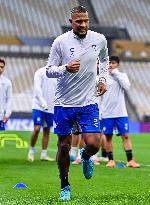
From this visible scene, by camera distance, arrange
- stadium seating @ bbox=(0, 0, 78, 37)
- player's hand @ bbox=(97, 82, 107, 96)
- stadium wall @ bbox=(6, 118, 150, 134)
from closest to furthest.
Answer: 1. player's hand @ bbox=(97, 82, 107, 96)
2. stadium wall @ bbox=(6, 118, 150, 134)
3. stadium seating @ bbox=(0, 0, 78, 37)

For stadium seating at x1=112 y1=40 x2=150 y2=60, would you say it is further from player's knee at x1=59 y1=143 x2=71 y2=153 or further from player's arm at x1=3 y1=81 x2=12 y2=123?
player's knee at x1=59 y1=143 x2=71 y2=153

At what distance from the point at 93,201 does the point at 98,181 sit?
2.44 metres

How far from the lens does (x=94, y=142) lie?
7.02 meters

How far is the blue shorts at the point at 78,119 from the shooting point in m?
7.06

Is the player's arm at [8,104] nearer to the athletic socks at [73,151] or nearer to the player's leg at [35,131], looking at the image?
the player's leg at [35,131]

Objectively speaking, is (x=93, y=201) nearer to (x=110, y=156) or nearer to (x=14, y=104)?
(x=110, y=156)

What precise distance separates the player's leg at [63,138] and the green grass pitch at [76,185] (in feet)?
0.93

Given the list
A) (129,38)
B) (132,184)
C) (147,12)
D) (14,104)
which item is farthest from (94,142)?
(147,12)

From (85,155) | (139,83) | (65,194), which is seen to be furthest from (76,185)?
(139,83)

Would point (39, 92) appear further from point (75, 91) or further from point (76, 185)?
point (75, 91)

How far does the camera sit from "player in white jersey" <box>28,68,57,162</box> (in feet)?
41.7

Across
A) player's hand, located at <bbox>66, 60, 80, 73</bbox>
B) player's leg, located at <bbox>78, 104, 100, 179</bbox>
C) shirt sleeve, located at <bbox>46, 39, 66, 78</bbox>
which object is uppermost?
shirt sleeve, located at <bbox>46, 39, 66, 78</bbox>

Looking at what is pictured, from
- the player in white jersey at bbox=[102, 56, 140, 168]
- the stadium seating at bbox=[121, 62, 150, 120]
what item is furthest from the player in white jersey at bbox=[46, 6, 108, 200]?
the stadium seating at bbox=[121, 62, 150, 120]

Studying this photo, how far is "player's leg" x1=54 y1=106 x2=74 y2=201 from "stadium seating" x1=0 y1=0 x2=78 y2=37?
35.2 metres
